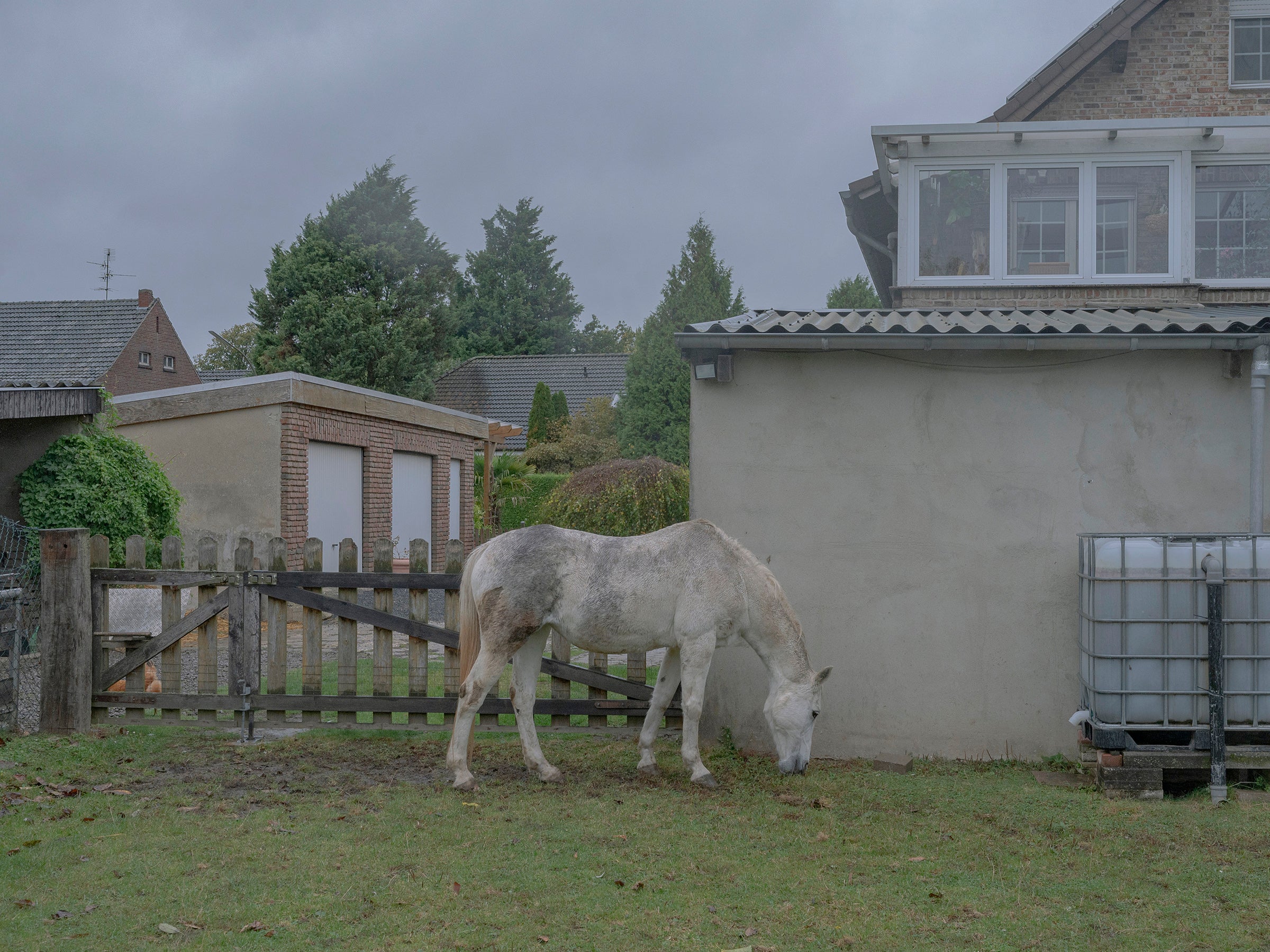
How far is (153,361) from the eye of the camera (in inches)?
1578

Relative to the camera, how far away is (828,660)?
6676 millimetres

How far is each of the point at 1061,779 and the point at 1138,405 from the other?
8.06 feet

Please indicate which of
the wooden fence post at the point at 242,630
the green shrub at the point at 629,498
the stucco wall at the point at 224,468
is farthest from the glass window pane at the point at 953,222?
the stucco wall at the point at 224,468

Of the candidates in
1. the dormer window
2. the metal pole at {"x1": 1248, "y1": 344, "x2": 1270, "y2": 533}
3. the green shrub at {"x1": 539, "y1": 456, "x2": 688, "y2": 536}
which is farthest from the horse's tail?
the dormer window

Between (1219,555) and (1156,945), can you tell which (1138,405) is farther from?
(1156,945)

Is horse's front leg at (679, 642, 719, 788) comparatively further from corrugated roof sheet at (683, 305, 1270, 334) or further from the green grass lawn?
corrugated roof sheet at (683, 305, 1270, 334)

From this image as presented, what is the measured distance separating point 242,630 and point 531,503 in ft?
53.0

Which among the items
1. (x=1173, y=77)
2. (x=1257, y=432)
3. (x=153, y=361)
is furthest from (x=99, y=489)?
(x=153, y=361)

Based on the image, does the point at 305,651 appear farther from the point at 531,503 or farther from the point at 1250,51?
the point at 531,503

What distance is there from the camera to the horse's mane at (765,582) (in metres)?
6.11

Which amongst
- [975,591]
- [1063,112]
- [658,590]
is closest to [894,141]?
[1063,112]

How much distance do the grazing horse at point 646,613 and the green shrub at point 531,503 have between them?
15.2 meters

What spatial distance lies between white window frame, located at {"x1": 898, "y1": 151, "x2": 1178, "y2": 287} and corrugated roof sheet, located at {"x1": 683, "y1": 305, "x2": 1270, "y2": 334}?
228 cm

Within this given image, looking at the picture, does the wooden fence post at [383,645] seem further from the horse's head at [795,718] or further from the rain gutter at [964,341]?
the horse's head at [795,718]
